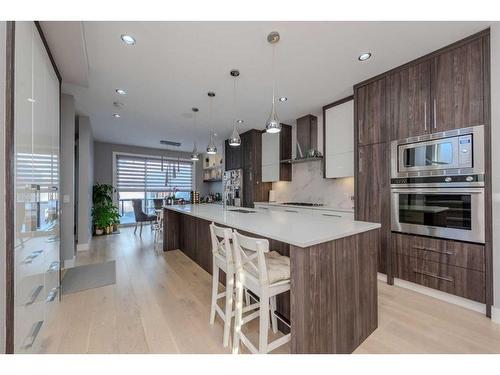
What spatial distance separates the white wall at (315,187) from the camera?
3770mm

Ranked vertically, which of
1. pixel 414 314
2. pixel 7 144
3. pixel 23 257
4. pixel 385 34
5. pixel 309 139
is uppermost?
pixel 385 34

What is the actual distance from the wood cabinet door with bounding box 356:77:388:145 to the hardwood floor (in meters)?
1.87

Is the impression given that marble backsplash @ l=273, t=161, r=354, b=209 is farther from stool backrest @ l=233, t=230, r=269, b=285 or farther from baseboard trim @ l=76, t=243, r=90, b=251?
baseboard trim @ l=76, t=243, r=90, b=251

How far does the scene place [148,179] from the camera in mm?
7387

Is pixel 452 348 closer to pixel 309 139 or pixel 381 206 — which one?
pixel 381 206

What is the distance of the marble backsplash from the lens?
376 centimetres

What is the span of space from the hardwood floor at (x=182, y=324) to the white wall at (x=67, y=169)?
1.35 m

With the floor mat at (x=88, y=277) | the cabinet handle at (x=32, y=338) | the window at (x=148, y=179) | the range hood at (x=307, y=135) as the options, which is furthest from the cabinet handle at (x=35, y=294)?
the window at (x=148, y=179)

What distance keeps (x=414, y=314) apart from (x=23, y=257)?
10.1 feet

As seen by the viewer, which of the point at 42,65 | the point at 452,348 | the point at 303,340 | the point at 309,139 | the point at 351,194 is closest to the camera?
the point at 303,340

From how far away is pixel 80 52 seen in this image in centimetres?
198

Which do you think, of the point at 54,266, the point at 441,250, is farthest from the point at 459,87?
the point at 54,266

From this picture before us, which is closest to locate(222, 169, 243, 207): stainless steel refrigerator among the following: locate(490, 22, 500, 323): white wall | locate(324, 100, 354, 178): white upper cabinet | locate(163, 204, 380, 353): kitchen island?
locate(324, 100, 354, 178): white upper cabinet
